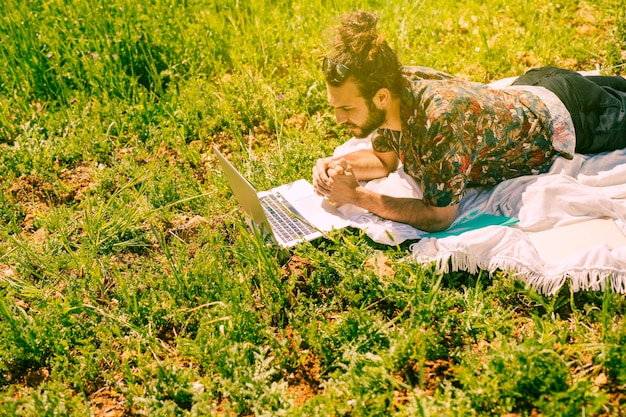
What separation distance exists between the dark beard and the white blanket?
1.82 feet

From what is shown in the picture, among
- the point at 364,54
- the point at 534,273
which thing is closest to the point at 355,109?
the point at 364,54

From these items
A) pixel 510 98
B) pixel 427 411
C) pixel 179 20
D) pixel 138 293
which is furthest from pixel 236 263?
pixel 179 20

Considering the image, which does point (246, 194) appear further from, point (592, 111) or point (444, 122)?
point (592, 111)

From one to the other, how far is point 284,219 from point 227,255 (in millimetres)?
445

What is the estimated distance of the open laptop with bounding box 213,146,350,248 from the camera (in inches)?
Answer: 123

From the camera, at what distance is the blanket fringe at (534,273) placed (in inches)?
→ 109

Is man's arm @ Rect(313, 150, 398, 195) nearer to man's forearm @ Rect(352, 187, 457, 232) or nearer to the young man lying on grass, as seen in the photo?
the young man lying on grass

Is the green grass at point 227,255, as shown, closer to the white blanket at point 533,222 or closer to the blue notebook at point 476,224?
the white blanket at point 533,222

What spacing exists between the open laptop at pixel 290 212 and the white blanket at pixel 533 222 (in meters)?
0.15

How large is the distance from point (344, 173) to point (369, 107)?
0.45 metres

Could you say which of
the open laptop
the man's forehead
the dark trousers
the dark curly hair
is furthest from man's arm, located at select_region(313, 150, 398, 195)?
the dark trousers

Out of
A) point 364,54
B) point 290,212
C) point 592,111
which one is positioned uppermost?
point 364,54

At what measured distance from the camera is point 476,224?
3291 mm

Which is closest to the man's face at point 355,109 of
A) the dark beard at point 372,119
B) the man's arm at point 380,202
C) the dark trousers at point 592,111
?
the dark beard at point 372,119
